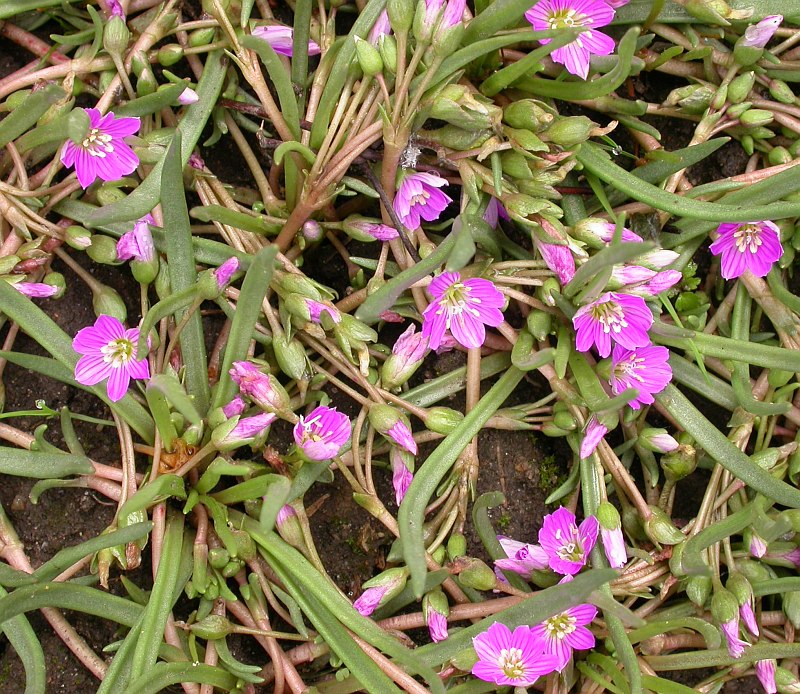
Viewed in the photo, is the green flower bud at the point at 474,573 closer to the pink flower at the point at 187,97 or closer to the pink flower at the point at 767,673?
the pink flower at the point at 767,673

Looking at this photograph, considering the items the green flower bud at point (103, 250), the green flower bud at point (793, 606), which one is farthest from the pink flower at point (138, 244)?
the green flower bud at point (793, 606)

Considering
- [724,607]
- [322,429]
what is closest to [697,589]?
[724,607]

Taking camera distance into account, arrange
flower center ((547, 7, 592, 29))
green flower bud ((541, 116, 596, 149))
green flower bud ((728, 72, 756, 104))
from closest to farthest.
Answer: green flower bud ((541, 116, 596, 149)) → flower center ((547, 7, 592, 29)) → green flower bud ((728, 72, 756, 104))

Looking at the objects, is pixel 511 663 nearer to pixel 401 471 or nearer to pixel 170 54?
pixel 401 471

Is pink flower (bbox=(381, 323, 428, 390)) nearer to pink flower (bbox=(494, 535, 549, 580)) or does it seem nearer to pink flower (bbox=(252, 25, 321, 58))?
pink flower (bbox=(494, 535, 549, 580))

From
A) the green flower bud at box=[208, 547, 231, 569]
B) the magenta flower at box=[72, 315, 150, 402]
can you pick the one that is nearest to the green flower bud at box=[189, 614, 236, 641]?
the green flower bud at box=[208, 547, 231, 569]
